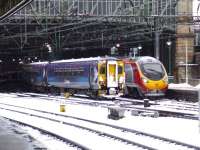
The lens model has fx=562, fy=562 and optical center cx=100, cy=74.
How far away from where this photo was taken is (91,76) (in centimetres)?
3869

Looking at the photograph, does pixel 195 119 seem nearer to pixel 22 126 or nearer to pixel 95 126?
pixel 95 126

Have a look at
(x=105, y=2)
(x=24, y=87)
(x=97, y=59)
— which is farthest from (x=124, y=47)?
(x=97, y=59)

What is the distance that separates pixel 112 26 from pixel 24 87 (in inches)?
527

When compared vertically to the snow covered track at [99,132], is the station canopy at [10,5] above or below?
above

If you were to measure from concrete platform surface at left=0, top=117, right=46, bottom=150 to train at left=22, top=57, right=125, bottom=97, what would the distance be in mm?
17616

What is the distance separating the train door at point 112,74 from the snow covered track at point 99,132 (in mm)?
13414

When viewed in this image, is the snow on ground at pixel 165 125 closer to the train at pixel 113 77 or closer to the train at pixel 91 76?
the train at pixel 113 77

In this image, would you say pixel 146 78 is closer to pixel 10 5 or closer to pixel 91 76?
pixel 91 76

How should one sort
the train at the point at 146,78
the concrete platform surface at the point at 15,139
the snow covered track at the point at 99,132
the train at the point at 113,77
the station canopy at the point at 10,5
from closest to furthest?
the concrete platform surface at the point at 15,139 → the snow covered track at the point at 99,132 → the station canopy at the point at 10,5 → the train at the point at 146,78 → the train at the point at 113,77

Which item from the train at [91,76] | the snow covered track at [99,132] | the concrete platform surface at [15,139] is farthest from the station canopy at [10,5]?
the train at [91,76]

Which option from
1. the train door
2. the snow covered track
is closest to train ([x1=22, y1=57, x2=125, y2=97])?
the train door

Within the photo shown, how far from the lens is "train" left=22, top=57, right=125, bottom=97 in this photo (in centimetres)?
3819

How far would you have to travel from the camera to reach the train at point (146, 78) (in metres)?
34.9

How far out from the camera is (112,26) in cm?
6619
